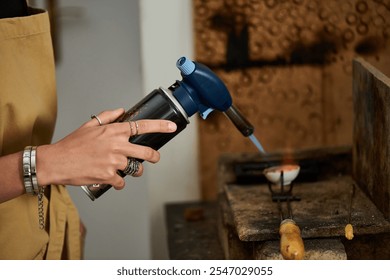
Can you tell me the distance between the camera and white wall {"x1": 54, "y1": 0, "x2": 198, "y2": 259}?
178cm

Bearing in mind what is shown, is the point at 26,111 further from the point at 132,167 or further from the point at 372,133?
the point at 372,133

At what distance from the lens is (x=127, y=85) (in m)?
1.98

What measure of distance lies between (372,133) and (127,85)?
86 cm

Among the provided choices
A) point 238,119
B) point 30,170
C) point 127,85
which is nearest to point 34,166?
point 30,170

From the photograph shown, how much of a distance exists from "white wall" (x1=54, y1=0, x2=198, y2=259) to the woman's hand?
0.72m

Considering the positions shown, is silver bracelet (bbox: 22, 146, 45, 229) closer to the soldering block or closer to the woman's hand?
the woman's hand

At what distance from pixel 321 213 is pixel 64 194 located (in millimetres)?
505

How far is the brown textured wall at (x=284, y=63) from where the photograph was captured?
167 cm

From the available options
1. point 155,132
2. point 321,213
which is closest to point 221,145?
point 321,213

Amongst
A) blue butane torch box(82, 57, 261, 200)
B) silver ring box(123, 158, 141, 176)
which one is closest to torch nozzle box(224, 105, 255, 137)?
blue butane torch box(82, 57, 261, 200)

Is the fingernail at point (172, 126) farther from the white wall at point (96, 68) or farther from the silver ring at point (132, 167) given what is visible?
the white wall at point (96, 68)

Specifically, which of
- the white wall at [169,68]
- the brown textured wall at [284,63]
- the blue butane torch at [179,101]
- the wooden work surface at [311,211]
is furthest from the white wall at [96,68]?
the blue butane torch at [179,101]

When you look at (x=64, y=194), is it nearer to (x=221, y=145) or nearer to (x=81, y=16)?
(x=221, y=145)

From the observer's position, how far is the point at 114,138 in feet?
3.49
